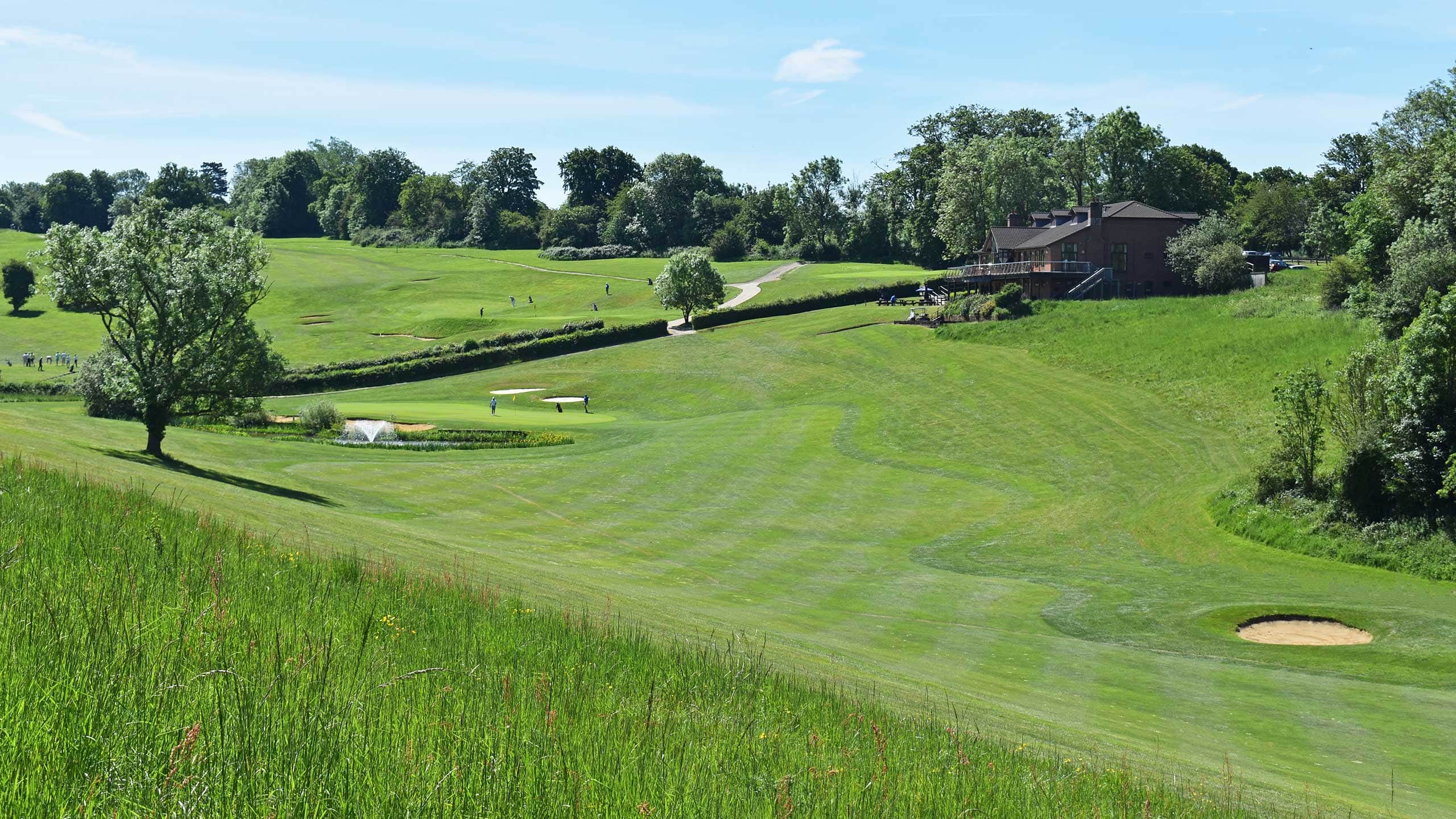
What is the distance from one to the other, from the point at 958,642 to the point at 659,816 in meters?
20.2

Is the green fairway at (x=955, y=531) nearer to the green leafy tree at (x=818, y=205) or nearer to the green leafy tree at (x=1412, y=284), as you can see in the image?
the green leafy tree at (x=1412, y=284)

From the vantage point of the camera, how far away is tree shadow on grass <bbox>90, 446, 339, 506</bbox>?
36.3m

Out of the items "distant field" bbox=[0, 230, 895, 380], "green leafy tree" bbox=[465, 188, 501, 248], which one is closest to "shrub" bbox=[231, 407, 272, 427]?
"distant field" bbox=[0, 230, 895, 380]

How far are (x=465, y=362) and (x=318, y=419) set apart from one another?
27.8 metres

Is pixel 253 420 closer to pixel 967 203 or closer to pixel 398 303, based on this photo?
pixel 398 303

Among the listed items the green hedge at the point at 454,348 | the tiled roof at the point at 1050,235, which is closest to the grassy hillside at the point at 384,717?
the green hedge at the point at 454,348

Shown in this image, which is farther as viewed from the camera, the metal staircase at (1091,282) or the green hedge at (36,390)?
the metal staircase at (1091,282)

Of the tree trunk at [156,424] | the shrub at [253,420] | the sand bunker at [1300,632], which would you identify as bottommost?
the sand bunker at [1300,632]

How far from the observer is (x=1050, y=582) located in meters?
34.0

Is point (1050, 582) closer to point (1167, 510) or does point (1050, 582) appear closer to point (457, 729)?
point (1167, 510)

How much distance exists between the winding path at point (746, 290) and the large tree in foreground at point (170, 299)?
194ft

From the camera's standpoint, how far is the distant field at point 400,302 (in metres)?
108

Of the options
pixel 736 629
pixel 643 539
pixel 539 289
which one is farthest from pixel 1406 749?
pixel 539 289

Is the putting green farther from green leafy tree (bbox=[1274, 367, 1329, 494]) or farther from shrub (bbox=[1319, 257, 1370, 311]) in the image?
green leafy tree (bbox=[1274, 367, 1329, 494])
